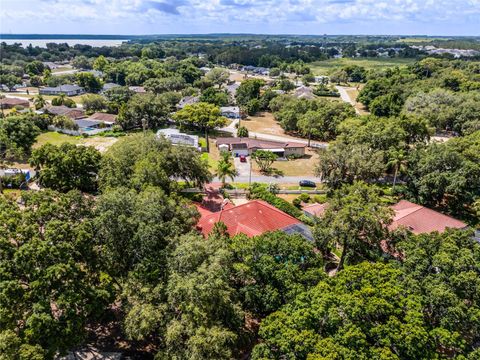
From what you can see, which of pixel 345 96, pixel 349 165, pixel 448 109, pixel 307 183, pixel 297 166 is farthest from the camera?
pixel 345 96

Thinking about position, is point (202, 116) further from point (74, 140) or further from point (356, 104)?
point (356, 104)

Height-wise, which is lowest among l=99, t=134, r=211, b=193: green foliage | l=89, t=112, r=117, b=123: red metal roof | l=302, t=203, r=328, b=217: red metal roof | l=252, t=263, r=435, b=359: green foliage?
l=302, t=203, r=328, b=217: red metal roof

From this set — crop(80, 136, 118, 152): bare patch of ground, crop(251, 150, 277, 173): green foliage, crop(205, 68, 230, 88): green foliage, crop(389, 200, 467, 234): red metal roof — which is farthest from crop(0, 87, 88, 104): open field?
crop(389, 200, 467, 234): red metal roof

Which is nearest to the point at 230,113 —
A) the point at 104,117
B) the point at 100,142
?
the point at 104,117

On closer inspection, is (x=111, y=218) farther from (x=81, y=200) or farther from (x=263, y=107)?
(x=263, y=107)

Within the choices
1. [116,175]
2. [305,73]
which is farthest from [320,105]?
[305,73]

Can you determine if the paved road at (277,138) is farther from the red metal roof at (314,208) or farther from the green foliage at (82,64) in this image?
the green foliage at (82,64)

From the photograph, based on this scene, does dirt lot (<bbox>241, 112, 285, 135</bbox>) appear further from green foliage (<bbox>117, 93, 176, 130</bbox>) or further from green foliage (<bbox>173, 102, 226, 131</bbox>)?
green foliage (<bbox>117, 93, 176, 130</bbox>)
